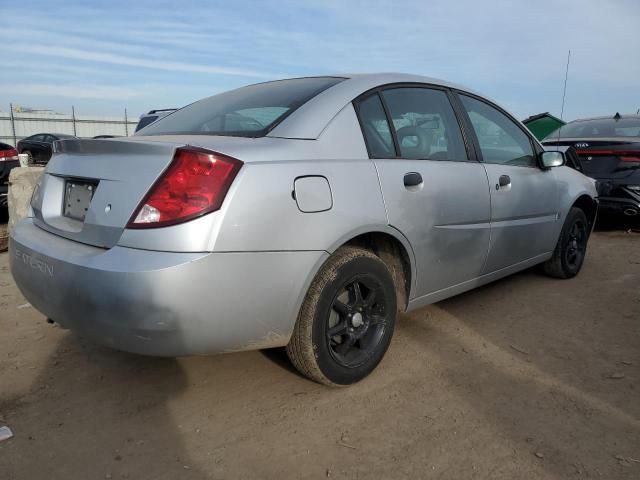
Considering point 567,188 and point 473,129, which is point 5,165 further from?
point 567,188

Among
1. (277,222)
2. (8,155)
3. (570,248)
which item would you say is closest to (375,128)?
(277,222)

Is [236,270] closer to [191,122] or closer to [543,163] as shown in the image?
[191,122]

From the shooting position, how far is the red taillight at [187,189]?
1865 mm

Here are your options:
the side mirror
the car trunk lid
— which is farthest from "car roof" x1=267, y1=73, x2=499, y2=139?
the side mirror

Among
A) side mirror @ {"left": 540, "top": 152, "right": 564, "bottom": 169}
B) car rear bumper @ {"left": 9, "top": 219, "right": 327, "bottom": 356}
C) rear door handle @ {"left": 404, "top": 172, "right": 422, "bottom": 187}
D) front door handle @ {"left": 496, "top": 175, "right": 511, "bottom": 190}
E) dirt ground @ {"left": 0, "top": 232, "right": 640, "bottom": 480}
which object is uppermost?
side mirror @ {"left": 540, "top": 152, "right": 564, "bottom": 169}

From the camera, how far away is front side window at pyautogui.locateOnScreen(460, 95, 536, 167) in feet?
10.9

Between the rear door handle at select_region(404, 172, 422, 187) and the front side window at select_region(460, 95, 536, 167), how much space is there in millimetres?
818

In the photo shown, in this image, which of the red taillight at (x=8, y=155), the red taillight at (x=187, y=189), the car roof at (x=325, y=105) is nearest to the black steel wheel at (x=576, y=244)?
the car roof at (x=325, y=105)

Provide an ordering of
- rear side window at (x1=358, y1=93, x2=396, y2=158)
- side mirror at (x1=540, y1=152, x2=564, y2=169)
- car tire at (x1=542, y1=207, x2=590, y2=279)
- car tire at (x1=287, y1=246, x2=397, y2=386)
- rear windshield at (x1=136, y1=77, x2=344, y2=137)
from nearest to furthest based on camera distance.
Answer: car tire at (x1=287, y1=246, x2=397, y2=386) < rear windshield at (x1=136, y1=77, x2=344, y2=137) < rear side window at (x1=358, y1=93, x2=396, y2=158) < side mirror at (x1=540, y1=152, x2=564, y2=169) < car tire at (x1=542, y1=207, x2=590, y2=279)

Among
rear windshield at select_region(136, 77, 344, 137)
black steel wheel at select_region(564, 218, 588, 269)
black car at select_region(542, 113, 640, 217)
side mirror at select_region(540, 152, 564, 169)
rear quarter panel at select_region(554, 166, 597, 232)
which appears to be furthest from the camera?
black car at select_region(542, 113, 640, 217)

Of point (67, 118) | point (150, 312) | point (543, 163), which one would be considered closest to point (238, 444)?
point (150, 312)

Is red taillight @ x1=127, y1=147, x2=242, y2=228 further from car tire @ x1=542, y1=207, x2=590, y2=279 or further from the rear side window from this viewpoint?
car tire @ x1=542, y1=207, x2=590, y2=279

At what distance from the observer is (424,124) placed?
9.66 ft

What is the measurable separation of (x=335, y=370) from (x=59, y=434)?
123 cm
